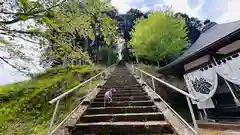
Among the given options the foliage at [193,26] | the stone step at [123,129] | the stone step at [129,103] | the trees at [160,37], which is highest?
the foliage at [193,26]

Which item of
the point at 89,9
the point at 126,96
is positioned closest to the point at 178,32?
the point at 126,96

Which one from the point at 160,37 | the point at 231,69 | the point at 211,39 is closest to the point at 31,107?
the point at 231,69

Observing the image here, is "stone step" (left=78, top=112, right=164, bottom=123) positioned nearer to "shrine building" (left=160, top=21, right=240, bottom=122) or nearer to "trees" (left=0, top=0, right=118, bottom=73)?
"trees" (left=0, top=0, right=118, bottom=73)

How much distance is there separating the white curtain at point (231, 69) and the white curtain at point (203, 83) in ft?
1.81

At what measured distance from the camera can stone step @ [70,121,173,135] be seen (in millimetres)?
2641

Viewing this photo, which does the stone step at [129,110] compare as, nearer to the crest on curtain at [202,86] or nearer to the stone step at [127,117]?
the stone step at [127,117]

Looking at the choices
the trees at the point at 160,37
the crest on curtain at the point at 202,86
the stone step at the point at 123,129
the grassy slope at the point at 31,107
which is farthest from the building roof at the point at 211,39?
the grassy slope at the point at 31,107

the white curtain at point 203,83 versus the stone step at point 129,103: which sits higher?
the white curtain at point 203,83

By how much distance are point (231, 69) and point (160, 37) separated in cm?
1003

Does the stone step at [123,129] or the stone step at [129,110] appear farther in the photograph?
the stone step at [129,110]

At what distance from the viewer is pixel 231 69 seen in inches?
240

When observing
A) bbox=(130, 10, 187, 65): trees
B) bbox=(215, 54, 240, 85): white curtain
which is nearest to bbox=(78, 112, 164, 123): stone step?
bbox=(215, 54, 240, 85): white curtain

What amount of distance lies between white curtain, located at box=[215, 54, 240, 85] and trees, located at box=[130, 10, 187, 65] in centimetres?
912

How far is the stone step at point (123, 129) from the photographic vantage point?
264cm
